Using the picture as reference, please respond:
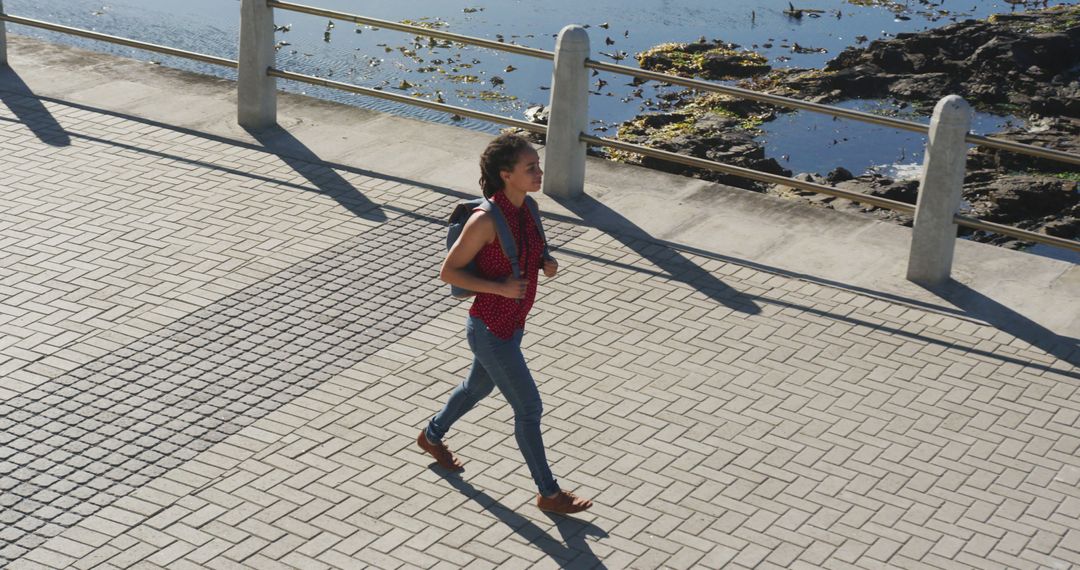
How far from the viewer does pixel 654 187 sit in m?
12.3

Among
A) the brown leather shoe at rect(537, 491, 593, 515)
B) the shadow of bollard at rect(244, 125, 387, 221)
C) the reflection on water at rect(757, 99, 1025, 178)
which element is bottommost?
the reflection on water at rect(757, 99, 1025, 178)

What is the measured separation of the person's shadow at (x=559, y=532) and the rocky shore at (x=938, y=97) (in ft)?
33.1

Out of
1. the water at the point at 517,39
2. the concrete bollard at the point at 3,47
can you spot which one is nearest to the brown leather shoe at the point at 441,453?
the concrete bollard at the point at 3,47

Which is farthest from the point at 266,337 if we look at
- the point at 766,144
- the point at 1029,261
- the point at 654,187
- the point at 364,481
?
the point at 766,144

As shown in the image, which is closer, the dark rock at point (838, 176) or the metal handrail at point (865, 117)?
the metal handrail at point (865, 117)

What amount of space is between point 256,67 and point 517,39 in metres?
13.9

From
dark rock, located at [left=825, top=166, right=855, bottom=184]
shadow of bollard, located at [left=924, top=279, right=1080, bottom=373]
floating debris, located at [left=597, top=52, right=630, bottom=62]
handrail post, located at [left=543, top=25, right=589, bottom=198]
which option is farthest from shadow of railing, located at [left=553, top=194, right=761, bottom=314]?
floating debris, located at [left=597, top=52, right=630, bottom=62]

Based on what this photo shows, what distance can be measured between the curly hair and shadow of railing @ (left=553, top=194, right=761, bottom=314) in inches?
132

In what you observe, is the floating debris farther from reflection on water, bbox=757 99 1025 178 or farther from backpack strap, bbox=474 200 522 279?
backpack strap, bbox=474 200 522 279

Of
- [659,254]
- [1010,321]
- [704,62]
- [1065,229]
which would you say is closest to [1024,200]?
[1065,229]

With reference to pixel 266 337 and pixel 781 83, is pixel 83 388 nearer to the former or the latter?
pixel 266 337

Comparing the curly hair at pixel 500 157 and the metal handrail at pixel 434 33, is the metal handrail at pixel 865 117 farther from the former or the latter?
the curly hair at pixel 500 157

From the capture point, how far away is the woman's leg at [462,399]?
7.62m

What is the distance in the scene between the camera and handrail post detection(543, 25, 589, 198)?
11562 mm
